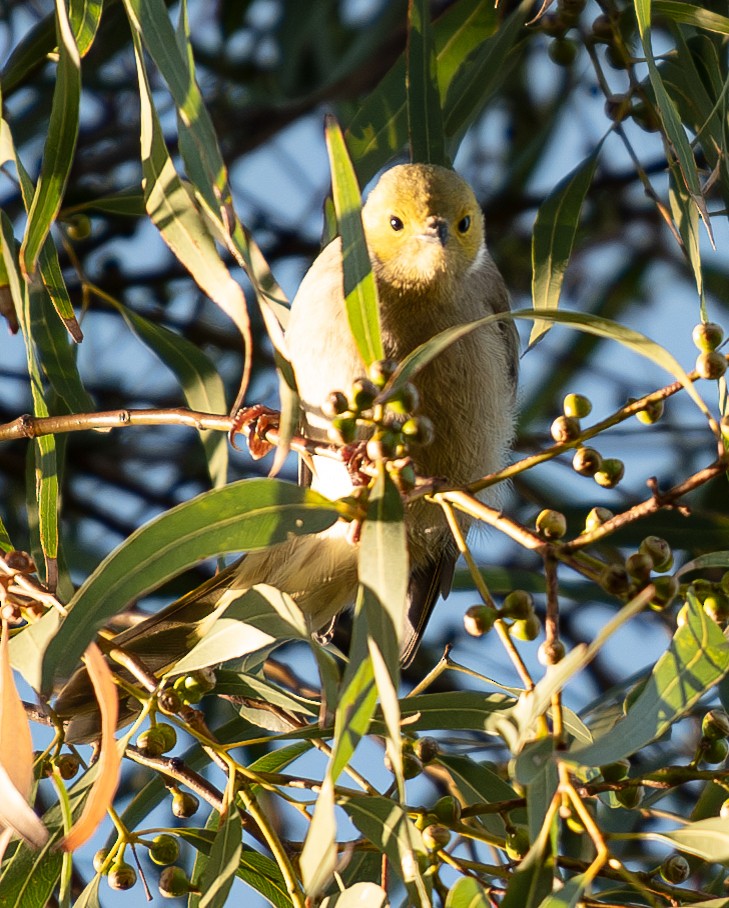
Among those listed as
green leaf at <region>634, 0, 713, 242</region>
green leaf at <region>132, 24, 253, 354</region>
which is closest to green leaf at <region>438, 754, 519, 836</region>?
green leaf at <region>132, 24, 253, 354</region>

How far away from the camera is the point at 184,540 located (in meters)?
1.66

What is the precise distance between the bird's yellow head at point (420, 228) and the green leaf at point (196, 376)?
462 mm

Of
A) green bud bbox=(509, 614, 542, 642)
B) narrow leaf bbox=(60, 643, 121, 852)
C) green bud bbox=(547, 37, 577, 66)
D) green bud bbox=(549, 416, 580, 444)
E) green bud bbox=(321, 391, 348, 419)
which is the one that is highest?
green bud bbox=(547, 37, 577, 66)

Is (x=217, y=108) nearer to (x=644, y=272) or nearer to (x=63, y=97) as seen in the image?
(x=644, y=272)

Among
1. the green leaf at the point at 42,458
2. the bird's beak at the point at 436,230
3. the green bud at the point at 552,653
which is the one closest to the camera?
the green bud at the point at 552,653

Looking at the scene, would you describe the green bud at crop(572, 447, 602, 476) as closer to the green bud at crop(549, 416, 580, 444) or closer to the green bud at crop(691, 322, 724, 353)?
the green bud at crop(549, 416, 580, 444)

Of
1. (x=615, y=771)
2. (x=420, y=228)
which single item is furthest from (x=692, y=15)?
(x=615, y=771)

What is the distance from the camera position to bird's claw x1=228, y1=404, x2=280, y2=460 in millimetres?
2137

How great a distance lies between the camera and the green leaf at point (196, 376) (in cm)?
265

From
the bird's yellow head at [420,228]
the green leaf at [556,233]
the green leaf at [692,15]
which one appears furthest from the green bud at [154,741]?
the green leaf at [692,15]

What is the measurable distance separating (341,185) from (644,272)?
342 cm

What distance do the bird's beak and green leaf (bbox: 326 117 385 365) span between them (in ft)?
3.51

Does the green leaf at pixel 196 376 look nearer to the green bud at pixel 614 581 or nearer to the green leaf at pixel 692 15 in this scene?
the green leaf at pixel 692 15

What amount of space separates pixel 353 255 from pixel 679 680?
67cm
